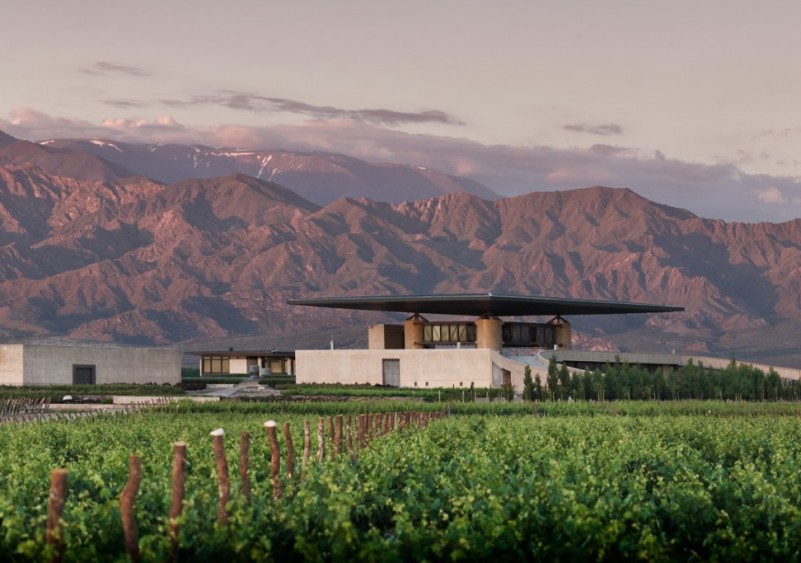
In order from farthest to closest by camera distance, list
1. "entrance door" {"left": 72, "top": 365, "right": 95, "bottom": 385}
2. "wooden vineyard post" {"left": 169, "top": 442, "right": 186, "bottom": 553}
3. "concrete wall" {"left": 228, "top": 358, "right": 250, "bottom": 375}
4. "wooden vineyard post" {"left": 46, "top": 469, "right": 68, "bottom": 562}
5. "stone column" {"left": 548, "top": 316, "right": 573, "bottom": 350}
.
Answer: "concrete wall" {"left": 228, "top": 358, "right": 250, "bottom": 375} < "stone column" {"left": 548, "top": 316, "right": 573, "bottom": 350} < "entrance door" {"left": 72, "top": 365, "right": 95, "bottom": 385} < "wooden vineyard post" {"left": 169, "top": 442, "right": 186, "bottom": 553} < "wooden vineyard post" {"left": 46, "top": 469, "right": 68, "bottom": 562}

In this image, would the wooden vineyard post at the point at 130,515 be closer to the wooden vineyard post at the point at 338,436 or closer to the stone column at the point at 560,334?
the wooden vineyard post at the point at 338,436

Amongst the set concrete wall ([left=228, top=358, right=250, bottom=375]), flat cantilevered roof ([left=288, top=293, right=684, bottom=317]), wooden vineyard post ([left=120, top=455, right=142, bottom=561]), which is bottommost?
concrete wall ([left=228, top=358, right=250, bottom=375])

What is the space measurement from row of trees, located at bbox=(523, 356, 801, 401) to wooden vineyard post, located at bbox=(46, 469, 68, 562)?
55.6 meters

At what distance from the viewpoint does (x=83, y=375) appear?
93938mm

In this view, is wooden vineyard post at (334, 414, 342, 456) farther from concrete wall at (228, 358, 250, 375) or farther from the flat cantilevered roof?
concrete wall at (228, 358, 250, 375)

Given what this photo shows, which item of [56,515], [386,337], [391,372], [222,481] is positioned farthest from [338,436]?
[386,337]

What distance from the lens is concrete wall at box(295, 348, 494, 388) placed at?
94.8 metres

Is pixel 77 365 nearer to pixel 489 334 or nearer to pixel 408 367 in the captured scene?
pixel 408 367

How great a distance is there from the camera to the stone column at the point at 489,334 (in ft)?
332

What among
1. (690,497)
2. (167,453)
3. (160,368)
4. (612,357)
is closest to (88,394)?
(160,368)

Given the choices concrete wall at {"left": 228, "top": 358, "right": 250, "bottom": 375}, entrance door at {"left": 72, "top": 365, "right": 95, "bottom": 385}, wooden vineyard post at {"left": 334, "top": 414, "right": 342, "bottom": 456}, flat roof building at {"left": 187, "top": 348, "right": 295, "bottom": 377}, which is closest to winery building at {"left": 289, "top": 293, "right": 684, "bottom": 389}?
entrance door at {"left": 72, "top": 365, "right": 95, "bottom": 385}

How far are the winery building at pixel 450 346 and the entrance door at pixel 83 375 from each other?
54.7ft

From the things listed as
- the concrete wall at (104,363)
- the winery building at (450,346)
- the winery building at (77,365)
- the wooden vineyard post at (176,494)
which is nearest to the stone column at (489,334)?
the winery building at (450,346)

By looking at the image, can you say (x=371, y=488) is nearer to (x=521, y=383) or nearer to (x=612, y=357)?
(x=521, y=383)
